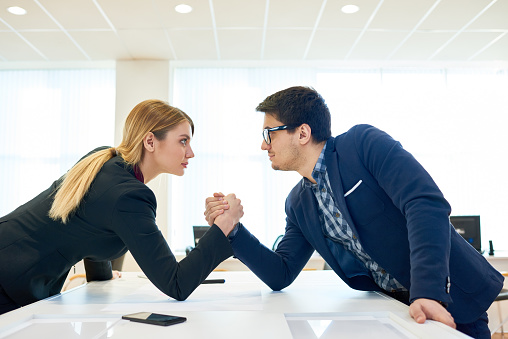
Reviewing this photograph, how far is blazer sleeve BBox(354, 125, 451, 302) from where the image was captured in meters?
1.15

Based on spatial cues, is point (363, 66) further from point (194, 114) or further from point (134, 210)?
point (134, 210)

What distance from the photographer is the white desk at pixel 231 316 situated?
3.21 feet

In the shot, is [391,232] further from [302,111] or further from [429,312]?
[302,111]

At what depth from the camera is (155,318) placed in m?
1.06

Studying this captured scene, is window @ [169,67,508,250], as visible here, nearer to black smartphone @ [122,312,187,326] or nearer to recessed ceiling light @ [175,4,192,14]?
recessed ceiling light @ [175,4,192,14]

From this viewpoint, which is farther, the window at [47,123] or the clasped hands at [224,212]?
the window at [47,123]

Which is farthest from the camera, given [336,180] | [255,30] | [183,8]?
[255,30]

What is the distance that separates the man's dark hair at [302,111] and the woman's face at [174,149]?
0.43 metres

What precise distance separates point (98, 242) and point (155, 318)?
58 cm

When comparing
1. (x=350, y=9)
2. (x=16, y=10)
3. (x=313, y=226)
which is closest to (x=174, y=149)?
(x=313, y=226)

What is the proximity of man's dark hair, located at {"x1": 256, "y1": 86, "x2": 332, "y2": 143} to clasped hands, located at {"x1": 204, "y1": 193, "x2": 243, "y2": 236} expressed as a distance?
424 millimetres

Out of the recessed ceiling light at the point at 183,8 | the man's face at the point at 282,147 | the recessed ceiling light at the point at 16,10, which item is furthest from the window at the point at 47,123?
the man's face at the point at 282,147

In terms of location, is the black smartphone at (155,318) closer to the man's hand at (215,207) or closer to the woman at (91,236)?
the woman at (91,236)

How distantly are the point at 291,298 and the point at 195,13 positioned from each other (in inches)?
157
